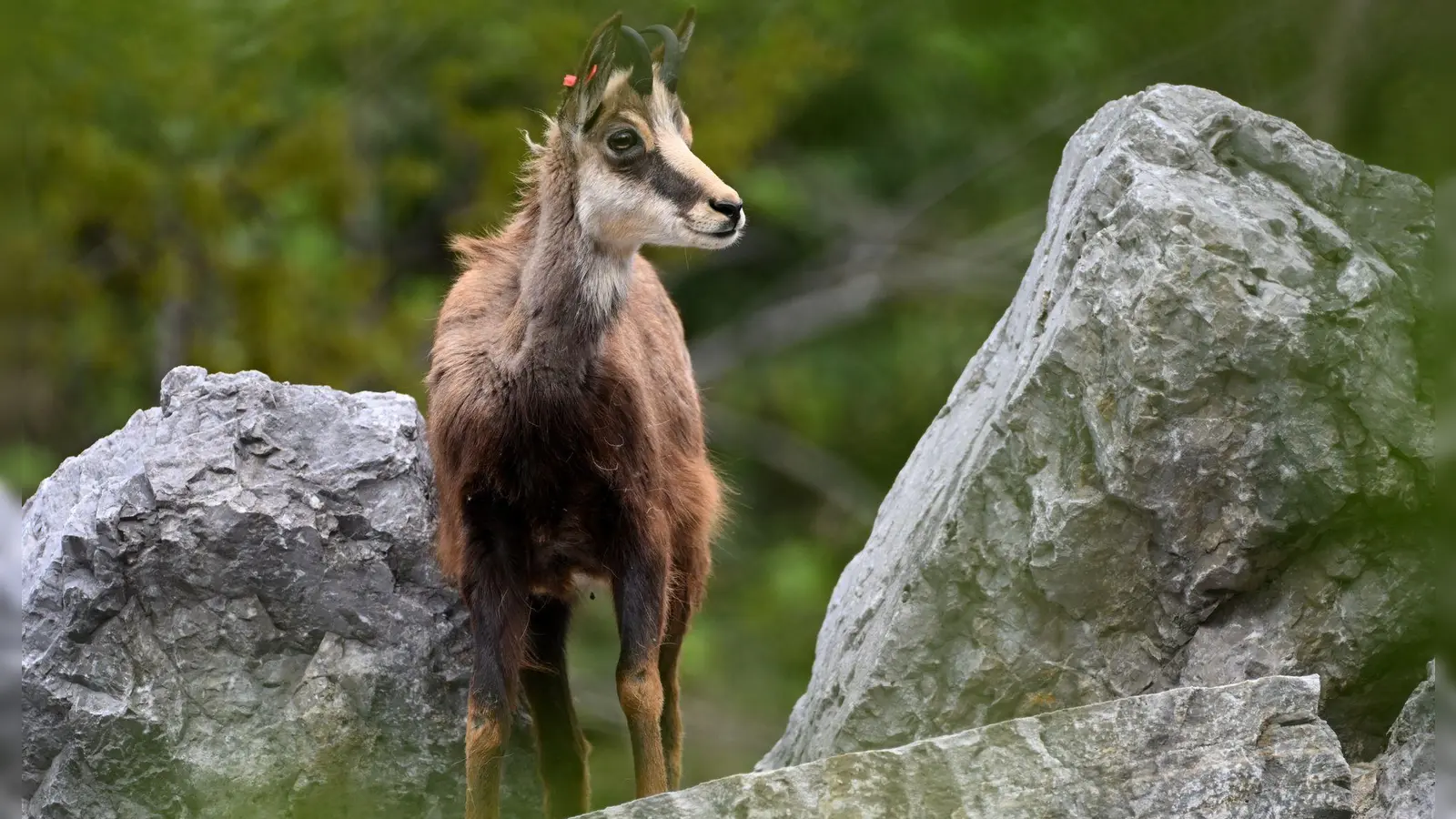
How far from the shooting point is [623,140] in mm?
6379

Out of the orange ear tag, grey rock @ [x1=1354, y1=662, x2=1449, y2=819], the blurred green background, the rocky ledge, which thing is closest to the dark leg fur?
the rocky ledge

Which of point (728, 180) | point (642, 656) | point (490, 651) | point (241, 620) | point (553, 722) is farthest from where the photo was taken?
point (728, 180)

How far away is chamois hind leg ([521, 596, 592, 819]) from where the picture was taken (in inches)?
267

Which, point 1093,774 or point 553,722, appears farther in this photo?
point 553,722

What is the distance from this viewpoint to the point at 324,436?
6.67 metres

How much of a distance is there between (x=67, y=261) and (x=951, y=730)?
31.6 feet

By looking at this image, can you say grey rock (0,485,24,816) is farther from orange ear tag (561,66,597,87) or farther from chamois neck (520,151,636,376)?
orange ear tag (561,66,597,87)

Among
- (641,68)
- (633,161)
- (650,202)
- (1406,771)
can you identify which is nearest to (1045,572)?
(1406,771)

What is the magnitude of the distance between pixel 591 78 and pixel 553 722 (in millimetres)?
2647

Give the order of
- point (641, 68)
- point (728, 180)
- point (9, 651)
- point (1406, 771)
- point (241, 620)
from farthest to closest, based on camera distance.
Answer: point (728, 180) → point (641, 68) → point (241, 620) → point (1406, 771) → point (9, 651)

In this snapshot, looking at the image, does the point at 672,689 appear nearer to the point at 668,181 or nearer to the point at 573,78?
the point at 668,181

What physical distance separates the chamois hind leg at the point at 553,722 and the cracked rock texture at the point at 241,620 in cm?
36

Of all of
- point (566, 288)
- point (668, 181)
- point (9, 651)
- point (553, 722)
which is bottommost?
point (9, 651)

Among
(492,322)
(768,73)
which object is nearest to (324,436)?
(492,322)
